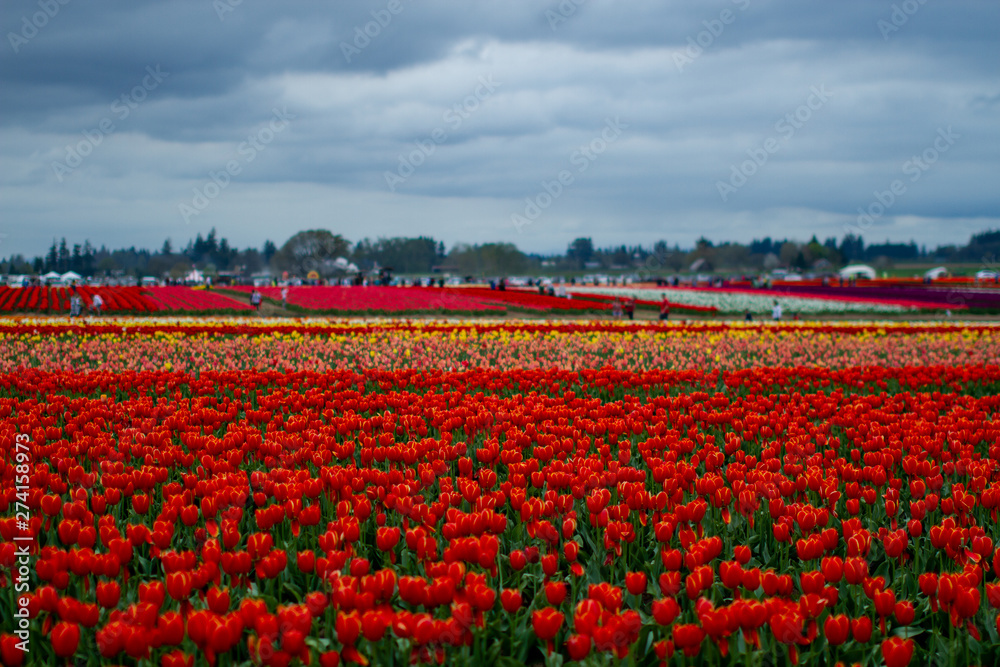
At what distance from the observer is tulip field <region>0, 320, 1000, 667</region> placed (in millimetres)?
2887

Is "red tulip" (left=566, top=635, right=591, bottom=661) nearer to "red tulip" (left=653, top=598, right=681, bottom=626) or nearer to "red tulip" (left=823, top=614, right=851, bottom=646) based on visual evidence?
"red tulip" (left=653, top=598, right=681, bottom=626)

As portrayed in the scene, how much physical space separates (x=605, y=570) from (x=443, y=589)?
1.36 meters

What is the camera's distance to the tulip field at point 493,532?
289 cm

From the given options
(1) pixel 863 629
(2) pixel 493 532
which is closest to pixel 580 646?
(1) pixel 863 629

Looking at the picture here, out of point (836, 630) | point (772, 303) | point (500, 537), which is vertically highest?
point (772, 303)

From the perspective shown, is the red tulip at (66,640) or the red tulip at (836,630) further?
the red tulip at (836,630)

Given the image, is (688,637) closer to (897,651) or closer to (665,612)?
(665,612)

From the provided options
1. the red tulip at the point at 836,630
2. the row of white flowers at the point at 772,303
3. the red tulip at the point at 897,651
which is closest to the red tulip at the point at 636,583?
the red tulip at the point at 836,630

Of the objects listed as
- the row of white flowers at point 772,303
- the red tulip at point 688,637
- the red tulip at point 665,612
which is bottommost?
the red tulip at point 688,637

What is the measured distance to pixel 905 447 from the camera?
5.68m

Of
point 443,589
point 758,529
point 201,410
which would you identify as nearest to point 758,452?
point 758,529

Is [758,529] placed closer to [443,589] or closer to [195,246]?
[443,589]

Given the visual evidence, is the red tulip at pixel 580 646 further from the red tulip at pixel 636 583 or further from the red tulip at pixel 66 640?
the red tulip at pixel 66 640

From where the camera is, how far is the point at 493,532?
3873 mm
